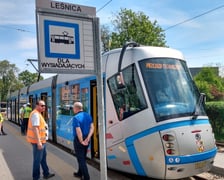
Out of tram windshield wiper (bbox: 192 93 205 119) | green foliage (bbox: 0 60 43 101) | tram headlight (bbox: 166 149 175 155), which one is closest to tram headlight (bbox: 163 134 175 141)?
tram headlight (bbox: 166 149 175 155)

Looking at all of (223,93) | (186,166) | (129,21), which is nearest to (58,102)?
(186,166)

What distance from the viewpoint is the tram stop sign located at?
14.1 ft

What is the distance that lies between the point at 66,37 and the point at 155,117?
2441mm

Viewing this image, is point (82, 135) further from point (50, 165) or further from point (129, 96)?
point (50, 165)

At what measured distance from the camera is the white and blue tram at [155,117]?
5.72m

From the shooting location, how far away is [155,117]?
5859 mm

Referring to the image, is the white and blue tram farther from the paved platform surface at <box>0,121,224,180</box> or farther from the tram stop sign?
the tram stop sign

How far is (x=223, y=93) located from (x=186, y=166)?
29957mm

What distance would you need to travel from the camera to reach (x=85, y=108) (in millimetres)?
8375

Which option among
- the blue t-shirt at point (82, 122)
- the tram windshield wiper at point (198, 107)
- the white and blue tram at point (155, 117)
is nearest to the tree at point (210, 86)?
the tram windshield wiper at point (198, 107)

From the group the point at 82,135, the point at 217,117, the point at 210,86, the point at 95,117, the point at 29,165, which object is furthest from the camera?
the point at 210,86

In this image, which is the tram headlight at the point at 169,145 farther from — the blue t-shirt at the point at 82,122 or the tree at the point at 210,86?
the tree at the point at 210,86

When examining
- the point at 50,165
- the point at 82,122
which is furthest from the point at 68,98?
the point at 82,122

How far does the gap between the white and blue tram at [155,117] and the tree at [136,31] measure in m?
14.8
